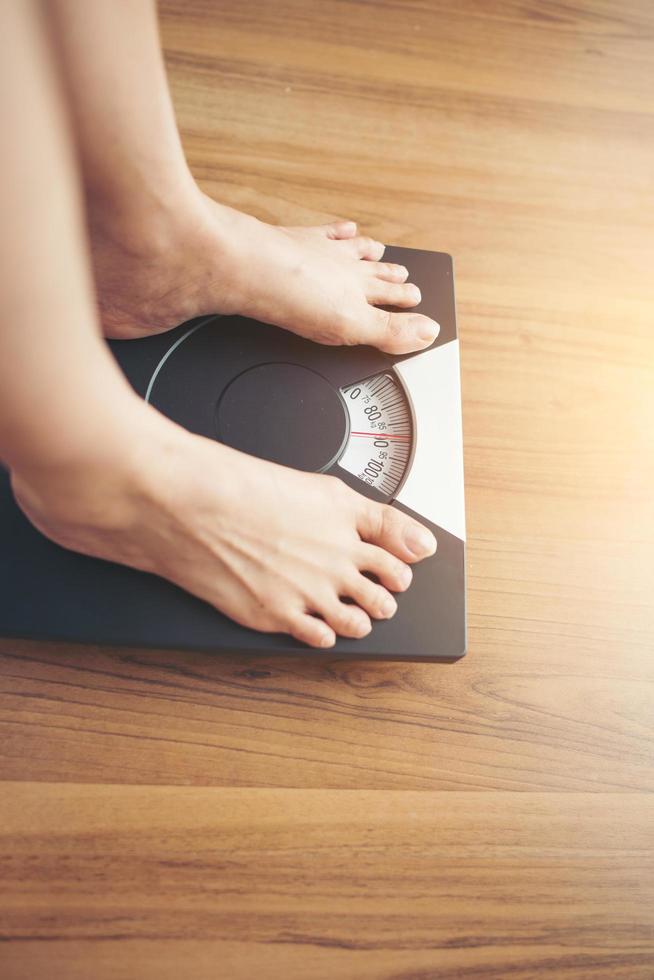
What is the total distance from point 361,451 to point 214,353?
0.16m

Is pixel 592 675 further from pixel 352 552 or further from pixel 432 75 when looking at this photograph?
pixel 432 75

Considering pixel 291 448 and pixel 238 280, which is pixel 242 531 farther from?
pixel 238 280

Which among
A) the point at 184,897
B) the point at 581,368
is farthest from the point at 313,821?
the point at 581,368

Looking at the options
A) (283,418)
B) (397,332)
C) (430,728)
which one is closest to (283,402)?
(283,418)

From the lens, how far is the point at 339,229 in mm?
857

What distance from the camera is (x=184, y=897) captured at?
1.99ft

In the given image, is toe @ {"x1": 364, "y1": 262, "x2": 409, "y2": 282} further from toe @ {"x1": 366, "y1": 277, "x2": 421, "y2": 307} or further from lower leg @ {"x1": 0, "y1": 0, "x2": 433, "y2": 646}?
lower leg @ {"x1": 0, "y1": 0, "x2": 433, "y2": 646}

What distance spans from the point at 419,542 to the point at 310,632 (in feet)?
0.38

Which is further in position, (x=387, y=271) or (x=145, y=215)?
(x=387, y=271)

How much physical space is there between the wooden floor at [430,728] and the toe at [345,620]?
0.18ft

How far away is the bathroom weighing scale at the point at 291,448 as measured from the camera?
0.64 m

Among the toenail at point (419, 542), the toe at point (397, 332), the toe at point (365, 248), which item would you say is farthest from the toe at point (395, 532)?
the toe at point (365, 248)

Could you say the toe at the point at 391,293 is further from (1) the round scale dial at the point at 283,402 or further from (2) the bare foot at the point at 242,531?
(2) the bare foot at the point at 242,531

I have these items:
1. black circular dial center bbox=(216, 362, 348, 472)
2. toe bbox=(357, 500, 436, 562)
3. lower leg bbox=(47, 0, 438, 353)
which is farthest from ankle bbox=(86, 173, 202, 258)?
toe bbox=(357, 500, 436, 562)
